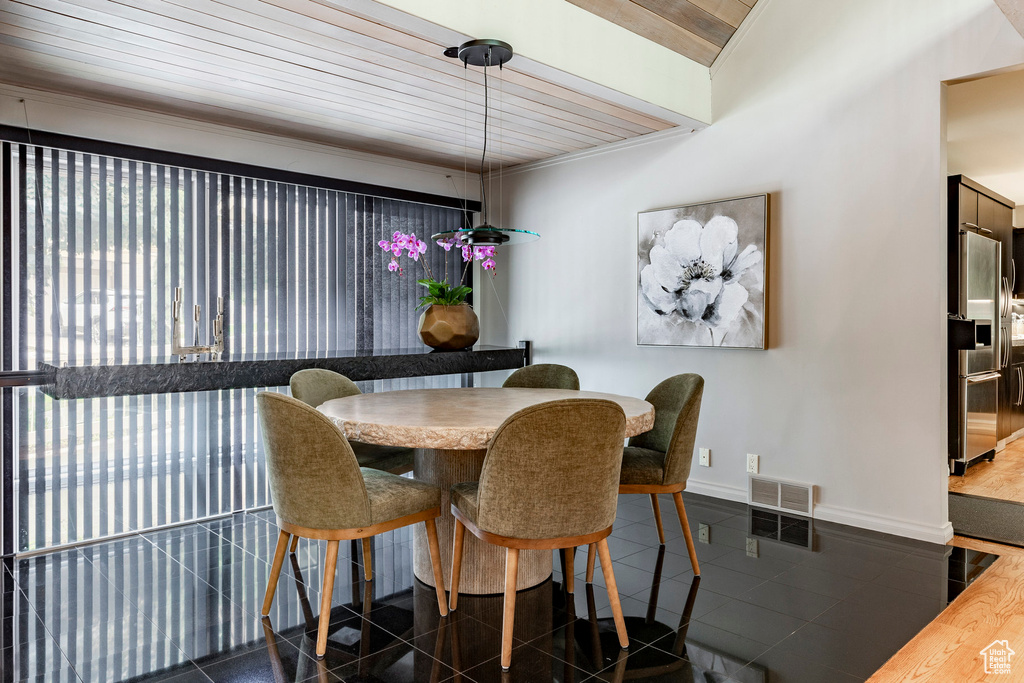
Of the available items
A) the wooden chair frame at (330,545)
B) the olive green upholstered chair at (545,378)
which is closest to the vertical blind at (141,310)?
the olive green upholstered chair at (545,378)

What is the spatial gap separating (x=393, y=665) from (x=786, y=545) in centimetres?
204

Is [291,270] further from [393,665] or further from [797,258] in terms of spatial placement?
[797,258]

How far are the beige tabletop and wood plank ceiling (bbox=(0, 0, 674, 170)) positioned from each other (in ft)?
5.17

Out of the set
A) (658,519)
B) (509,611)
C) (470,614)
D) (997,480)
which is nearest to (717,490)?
(658,519)

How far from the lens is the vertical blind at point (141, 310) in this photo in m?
3.25

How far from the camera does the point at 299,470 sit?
2170 millimetres

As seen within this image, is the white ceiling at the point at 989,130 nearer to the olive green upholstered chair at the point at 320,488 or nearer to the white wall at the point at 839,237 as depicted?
the white wall at the point at 839,237

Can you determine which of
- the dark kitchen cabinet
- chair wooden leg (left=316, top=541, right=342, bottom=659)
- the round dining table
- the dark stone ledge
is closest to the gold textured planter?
the dark stone ledge

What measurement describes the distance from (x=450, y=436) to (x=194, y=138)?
2.83m

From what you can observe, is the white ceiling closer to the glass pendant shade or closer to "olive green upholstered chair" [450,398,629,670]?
the glass pendant shade

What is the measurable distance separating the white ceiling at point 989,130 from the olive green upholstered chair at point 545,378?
8.36 ft

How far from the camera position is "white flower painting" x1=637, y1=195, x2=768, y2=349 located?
3854 millimetres

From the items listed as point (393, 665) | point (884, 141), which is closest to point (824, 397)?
point (884, 141)

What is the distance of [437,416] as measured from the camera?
2.39 metres
